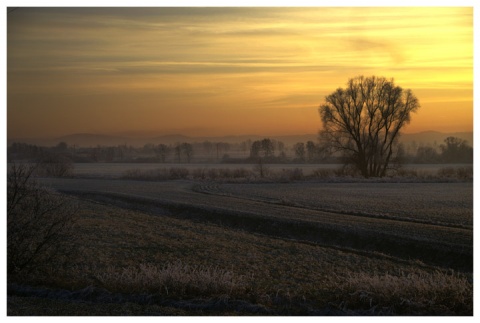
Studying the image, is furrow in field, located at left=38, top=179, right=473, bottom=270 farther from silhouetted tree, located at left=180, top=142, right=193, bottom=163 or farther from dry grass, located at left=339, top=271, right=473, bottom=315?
silhouetted tree, located at left=180, top=142, right=193, bottom=163

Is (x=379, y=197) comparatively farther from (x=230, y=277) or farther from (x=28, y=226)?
(x=28, y=226)

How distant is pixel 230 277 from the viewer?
12188mm

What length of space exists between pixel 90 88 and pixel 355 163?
132ft

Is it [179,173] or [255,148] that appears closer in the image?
[255,148]

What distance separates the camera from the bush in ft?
45.2

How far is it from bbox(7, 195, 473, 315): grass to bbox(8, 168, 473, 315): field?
1.4 inches

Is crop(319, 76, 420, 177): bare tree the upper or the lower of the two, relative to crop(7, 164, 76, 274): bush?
upper

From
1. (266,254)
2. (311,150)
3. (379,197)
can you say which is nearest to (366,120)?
(311,150)

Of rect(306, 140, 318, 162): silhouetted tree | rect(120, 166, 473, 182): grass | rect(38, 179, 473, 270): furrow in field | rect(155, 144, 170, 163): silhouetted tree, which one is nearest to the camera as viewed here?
rect(38, 179, 473, 270): furrow in field

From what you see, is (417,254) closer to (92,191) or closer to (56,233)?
(56,233)

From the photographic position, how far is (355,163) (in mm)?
58062

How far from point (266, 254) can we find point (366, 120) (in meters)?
42.5

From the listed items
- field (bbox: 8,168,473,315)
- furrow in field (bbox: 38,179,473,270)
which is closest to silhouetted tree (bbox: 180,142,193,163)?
field (bbox: 8,168,473,315)

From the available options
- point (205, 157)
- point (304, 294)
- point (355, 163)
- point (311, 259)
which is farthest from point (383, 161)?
point (304, 294)
